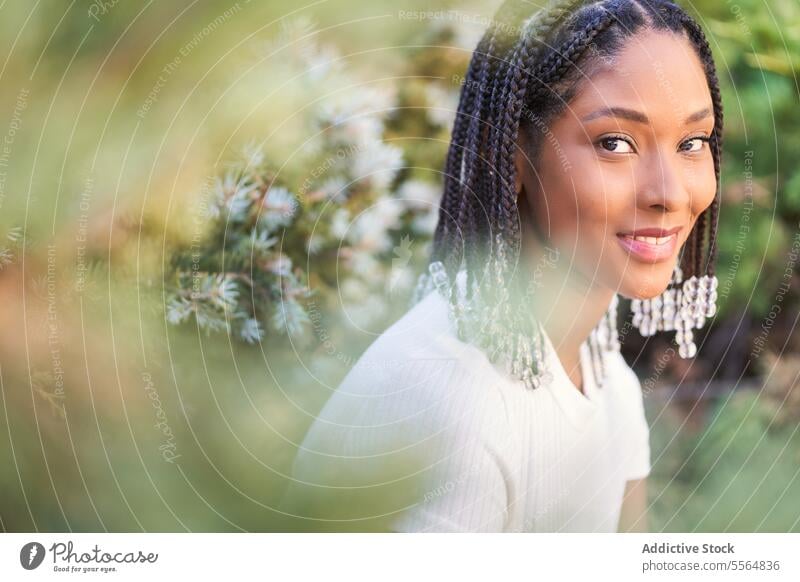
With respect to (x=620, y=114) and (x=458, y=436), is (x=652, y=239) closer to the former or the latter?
(x=620, y=114)

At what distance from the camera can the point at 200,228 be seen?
941 millimetres

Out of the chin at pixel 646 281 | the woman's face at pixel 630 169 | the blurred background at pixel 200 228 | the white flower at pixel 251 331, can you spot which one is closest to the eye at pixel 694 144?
the woman's face at pixel 630 169

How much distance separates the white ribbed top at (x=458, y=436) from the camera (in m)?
0.87

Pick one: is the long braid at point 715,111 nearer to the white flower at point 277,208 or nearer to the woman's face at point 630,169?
the woman's face at point 630,169

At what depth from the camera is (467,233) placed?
2.92ft

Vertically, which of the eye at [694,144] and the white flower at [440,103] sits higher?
the white flower at [440,103]

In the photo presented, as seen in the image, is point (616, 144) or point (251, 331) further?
point (251, 331)

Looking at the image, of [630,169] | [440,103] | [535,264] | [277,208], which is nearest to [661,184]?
[630,169]

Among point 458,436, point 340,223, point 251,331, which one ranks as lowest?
point 458,436

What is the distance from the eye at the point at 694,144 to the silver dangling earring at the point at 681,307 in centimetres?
15

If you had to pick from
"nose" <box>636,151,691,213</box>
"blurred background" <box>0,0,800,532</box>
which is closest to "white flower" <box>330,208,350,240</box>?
"blurred background" <box>0,0,800,532</box>

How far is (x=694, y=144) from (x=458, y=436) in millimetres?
372

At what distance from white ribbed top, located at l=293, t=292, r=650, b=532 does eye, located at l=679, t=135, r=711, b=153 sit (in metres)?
0.24

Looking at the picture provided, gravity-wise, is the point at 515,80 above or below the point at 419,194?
above
